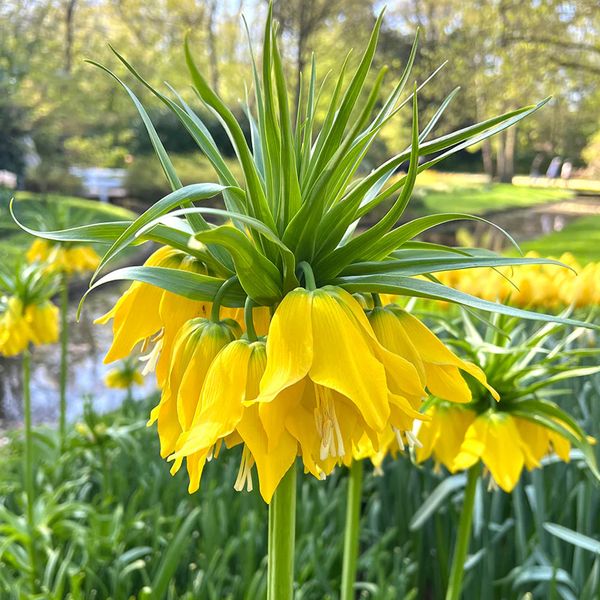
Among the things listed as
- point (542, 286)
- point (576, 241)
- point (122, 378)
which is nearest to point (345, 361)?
point (122, 378)

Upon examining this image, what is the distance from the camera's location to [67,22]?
41.5 feet

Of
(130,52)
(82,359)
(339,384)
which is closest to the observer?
(339,384)

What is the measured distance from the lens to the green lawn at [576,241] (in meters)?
8.45

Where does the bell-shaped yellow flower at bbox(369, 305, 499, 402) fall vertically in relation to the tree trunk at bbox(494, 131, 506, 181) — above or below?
below

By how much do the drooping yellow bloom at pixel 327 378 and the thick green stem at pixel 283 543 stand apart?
53 millimetres

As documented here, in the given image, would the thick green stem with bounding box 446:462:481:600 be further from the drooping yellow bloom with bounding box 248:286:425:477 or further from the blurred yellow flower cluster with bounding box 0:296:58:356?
the blurred yellow flower cluster with bounding box 0:296:58:356

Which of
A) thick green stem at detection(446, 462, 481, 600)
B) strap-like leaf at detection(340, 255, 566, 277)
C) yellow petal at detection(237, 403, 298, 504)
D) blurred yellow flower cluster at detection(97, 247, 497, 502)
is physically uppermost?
strap-like leaf at detection(340, 255, 566, 277)

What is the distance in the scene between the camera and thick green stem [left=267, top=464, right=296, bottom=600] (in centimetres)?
54

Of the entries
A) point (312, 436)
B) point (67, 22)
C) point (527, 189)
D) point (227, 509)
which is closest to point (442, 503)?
point (227, 509)

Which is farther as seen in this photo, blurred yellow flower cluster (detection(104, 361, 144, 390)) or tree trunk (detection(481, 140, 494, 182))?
tree trunk (detection(481, 140, 494, 182))

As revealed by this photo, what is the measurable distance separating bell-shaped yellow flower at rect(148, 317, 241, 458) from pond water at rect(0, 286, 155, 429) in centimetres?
322

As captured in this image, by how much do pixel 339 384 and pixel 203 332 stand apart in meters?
0.11

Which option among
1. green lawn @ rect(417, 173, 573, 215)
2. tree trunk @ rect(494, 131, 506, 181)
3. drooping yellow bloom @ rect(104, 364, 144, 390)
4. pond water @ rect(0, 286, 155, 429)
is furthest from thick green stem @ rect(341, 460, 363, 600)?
tree trunk @ rect(494, 131, 506, 181)

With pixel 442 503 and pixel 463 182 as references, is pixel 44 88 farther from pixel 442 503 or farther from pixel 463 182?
pixel 442 503
